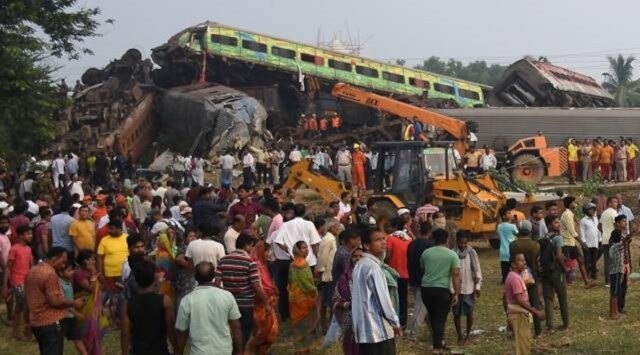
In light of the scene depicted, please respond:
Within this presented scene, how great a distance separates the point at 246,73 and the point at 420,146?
2073 cm

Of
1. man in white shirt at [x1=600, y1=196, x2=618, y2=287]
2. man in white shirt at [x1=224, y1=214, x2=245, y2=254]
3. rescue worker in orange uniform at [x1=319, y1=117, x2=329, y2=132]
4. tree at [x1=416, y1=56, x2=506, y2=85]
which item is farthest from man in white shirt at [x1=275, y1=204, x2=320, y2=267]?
tree at [x1=416, y1=56, x2=506, y2=85]

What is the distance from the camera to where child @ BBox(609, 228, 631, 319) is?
42.5ft

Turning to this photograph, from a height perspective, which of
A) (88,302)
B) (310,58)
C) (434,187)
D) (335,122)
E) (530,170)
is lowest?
(88,302)

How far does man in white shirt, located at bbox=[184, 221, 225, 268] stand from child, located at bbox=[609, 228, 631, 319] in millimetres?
5245

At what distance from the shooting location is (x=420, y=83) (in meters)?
42.1

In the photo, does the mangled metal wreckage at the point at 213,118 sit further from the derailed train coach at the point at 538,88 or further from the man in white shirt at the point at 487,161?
the derailed train coach at the point at 538,88

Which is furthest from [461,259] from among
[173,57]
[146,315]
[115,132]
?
[173,57]

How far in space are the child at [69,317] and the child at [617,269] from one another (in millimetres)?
6756

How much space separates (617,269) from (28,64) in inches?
534

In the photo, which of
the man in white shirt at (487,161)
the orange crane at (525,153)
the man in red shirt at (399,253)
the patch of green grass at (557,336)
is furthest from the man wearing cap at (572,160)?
the man in red shirt at (399,253)

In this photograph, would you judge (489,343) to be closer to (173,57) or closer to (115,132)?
(115,132)

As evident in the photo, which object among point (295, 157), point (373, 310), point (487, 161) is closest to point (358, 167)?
point (295, 157)

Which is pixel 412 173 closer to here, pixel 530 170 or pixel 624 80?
pixel 530 170

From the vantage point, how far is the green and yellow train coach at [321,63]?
37.9 metres
